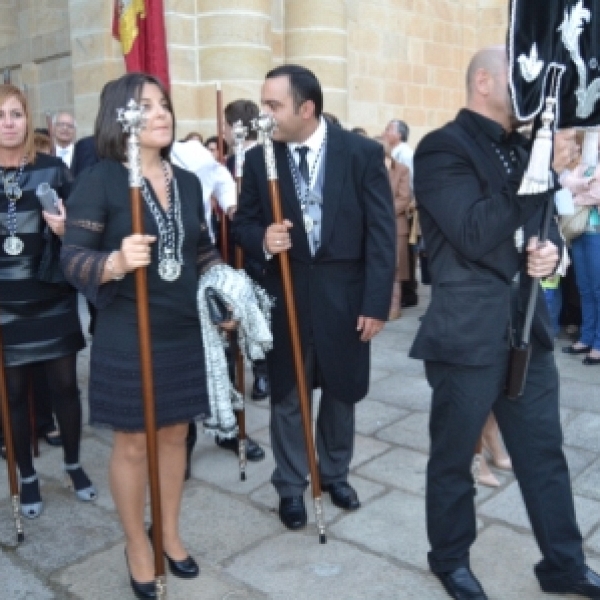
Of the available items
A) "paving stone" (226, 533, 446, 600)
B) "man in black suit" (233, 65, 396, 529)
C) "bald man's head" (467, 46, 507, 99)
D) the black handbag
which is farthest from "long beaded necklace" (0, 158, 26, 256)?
"bald man's head" (467, 46, 507, 99)

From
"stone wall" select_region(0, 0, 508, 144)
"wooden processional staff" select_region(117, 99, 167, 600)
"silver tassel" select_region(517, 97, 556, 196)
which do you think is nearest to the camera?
"silver tassel" select_region(517, 97, 556, 196)

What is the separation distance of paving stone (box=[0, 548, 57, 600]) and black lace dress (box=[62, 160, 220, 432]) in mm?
725

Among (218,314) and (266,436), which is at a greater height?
(218,314)

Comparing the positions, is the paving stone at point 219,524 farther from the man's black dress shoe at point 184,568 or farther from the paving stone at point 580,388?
the paving stone at point 580,388

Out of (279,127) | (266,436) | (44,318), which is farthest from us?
(266,436)

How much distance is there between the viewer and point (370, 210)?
3.23 meters

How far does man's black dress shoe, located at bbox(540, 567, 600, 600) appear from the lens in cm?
263

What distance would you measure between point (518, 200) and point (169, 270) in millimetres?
1199

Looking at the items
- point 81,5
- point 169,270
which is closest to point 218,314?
point 169,270

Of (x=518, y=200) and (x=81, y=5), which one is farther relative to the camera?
(x=81, y=5)

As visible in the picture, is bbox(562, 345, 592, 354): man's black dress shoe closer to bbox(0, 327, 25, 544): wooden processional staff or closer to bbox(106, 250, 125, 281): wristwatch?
bbox(0, 327, 25, 544): wooden processional staff

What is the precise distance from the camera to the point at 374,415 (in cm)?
479

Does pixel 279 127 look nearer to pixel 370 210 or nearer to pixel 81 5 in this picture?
pixel 370 210

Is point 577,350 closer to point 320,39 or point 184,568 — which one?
point 184,568
